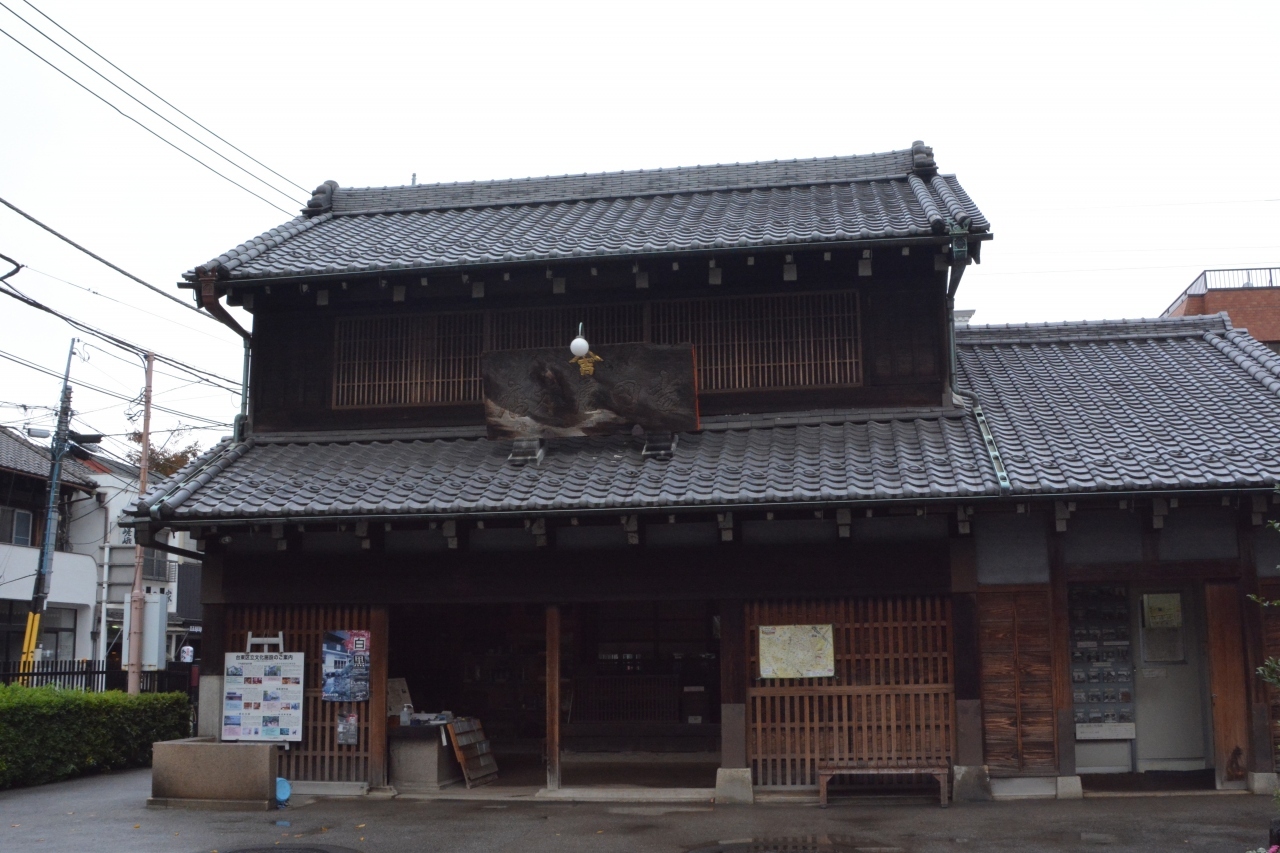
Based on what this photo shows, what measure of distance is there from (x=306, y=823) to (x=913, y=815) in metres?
6.31

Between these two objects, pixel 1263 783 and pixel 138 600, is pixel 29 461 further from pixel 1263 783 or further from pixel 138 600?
pixel 1263 783

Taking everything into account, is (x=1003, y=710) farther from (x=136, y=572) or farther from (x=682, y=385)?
(x=136, y=572)

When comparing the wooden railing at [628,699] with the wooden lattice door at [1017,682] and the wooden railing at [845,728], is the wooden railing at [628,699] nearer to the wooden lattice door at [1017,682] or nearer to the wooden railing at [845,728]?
the wooden railing at [845,728]

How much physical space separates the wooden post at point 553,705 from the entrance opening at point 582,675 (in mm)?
3241

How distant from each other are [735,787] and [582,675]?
5.63 metres

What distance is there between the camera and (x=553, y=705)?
12.7 meters

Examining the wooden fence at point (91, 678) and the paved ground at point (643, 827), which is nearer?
the paved ground at point (643, 827)

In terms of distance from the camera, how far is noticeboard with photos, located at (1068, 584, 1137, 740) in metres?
12.9

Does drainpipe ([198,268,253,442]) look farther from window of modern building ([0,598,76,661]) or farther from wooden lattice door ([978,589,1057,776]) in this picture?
window of modern building ([0,598,76,661])

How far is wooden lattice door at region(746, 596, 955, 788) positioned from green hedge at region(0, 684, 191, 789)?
388 inches

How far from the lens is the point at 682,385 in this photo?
12883 mm

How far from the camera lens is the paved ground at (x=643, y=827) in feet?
31.5

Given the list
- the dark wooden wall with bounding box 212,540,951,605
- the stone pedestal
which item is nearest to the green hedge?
the dark wooden wall with bounding box 212,540,951,605

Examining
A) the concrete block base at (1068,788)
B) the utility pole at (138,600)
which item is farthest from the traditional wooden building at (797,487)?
the utility pole at (138,600)
